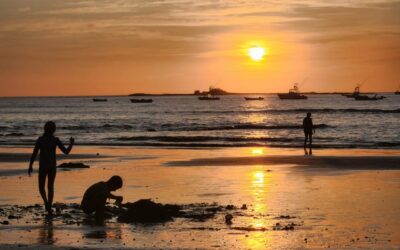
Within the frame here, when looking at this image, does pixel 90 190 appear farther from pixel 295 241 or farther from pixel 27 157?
pixel 27 157

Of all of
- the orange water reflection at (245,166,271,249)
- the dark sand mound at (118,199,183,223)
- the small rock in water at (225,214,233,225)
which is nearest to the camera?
the orange water reflection at (245,166,271,249)

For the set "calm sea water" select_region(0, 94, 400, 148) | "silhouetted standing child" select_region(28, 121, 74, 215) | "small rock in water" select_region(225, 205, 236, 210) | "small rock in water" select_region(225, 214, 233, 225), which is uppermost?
"calm sea water" select_region(0, 94, 400, 148)

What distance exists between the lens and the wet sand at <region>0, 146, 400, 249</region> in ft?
38.4

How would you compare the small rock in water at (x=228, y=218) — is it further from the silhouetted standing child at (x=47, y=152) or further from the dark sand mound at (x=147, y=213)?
the silhouetted standing child at (x=47, y=152)

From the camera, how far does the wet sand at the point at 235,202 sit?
1171cm

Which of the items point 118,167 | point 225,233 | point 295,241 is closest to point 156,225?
point 225,233

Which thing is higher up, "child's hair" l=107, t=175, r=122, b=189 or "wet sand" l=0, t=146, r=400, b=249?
"child's hair" l=107, t=175, r=122, b=189

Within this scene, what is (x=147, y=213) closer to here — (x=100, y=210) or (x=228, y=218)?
(x=100, y=210)

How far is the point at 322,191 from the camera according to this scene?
710 inches

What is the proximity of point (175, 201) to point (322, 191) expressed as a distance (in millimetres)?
4030

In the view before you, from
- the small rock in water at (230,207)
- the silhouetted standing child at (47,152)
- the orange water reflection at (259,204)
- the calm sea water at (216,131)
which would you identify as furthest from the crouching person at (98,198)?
the calm sea water at (216,131)

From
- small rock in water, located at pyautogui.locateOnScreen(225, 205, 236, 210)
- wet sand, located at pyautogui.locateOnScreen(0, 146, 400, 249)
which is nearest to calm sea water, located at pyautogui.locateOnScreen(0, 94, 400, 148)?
wet sand, located at pyautogui.locateOnScreen(0, 146, 400, 249)

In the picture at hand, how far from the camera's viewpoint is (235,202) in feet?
53.1

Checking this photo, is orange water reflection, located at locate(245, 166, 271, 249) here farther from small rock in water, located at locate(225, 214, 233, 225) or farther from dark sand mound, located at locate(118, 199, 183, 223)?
dark sand mound, located at locate(118, 199, 183, 223)
